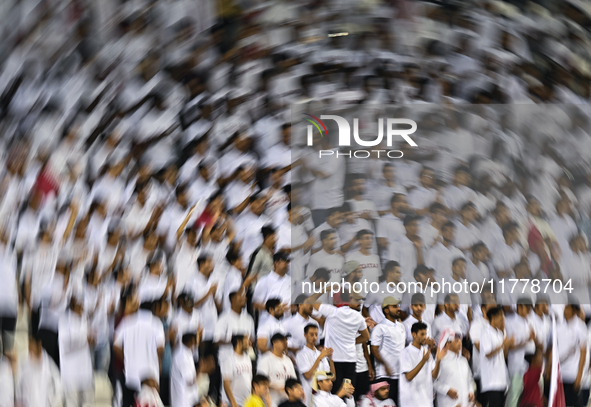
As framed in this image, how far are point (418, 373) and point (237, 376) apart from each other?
4.39 ft

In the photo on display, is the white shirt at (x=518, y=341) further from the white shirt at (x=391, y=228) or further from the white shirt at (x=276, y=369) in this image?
the white shirt at (x=276, y=369)

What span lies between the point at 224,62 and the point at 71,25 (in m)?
0.97

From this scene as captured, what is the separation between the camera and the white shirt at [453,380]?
4.43 m

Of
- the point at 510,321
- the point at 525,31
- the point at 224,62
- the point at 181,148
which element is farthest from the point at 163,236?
the point at 525,31

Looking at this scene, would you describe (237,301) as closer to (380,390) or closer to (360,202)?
(380,390)

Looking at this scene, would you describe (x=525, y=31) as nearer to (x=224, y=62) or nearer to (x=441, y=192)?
(x=441, y=192)

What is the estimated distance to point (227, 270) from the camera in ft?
16.7

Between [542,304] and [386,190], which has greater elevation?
[386,190]

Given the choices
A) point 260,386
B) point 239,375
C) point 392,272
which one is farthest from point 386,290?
point 239,375

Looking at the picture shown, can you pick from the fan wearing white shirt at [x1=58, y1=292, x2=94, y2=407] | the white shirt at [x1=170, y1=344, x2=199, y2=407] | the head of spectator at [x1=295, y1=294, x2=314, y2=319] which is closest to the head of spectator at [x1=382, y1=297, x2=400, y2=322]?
the head of spectator at [x1=295, y1=294, x2=314, y2=319]

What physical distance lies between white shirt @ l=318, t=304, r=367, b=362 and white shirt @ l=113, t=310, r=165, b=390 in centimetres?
118

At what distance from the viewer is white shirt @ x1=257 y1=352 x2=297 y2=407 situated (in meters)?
4.46

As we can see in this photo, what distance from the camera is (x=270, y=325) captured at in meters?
4.64

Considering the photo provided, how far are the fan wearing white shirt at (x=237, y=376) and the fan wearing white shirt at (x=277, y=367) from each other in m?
0.13
